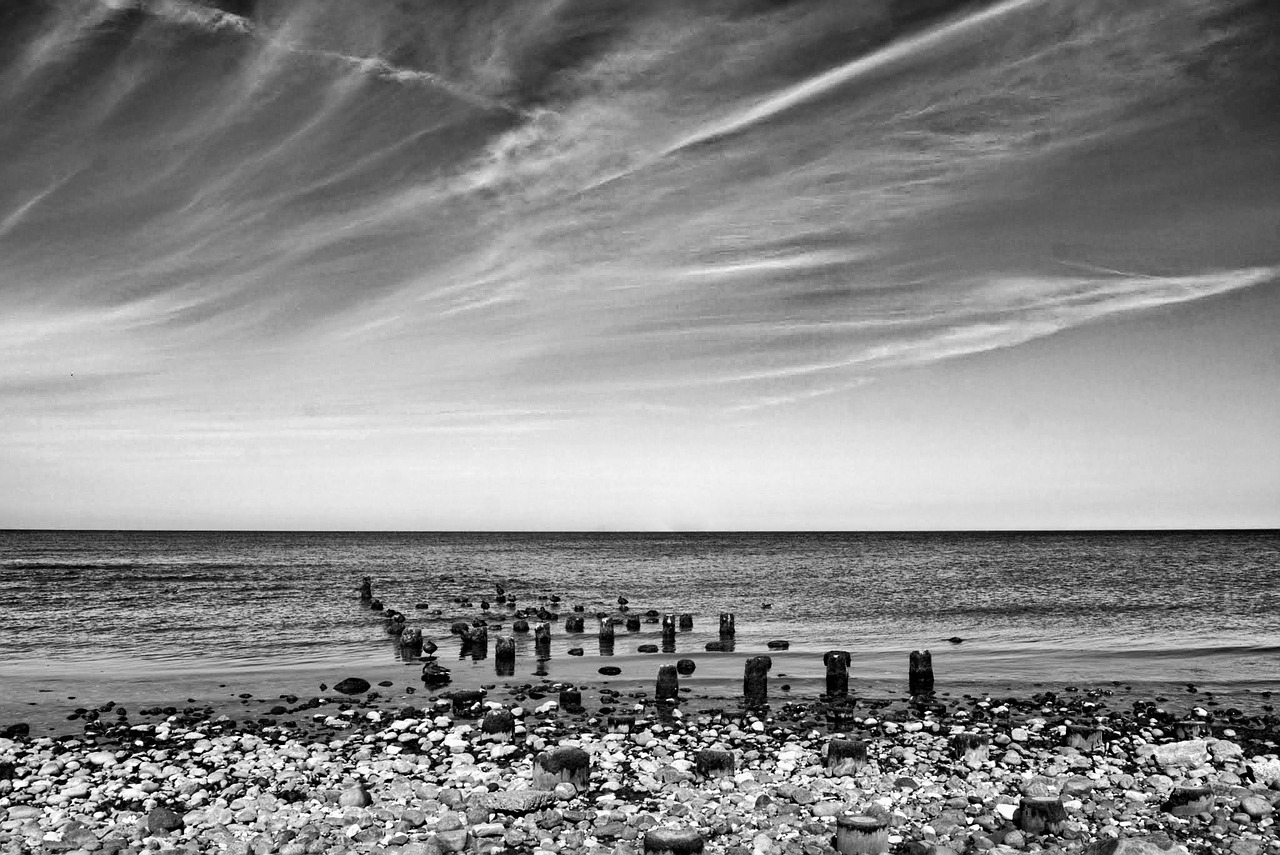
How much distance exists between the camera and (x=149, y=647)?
90.4 feet

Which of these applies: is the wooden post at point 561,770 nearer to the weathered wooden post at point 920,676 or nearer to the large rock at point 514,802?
the large rock at point 514,802

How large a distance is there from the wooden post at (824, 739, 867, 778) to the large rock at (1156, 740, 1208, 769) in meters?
4.35

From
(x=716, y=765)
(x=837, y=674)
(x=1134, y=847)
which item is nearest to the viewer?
(x=1134, y=847)

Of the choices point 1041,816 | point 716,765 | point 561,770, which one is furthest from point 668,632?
point 1041,816

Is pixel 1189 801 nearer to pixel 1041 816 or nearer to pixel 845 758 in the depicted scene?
pixel 1041 816

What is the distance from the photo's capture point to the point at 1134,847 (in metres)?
8.59

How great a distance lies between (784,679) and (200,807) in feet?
42.6

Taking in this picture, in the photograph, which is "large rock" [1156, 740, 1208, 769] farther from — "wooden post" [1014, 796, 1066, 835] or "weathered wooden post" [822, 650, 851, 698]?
"weathered wooden post" [822, 650, 851, 698]

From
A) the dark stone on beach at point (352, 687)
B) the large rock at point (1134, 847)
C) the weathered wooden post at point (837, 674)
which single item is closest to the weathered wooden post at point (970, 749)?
the large rock at point (1134, 847)

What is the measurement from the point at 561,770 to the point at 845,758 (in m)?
3.88

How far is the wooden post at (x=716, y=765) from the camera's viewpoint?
38.3 ft

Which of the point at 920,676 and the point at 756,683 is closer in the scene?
the point at 756,683

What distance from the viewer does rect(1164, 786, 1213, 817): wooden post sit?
10.2m

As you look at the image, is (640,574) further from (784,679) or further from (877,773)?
(877,773)
